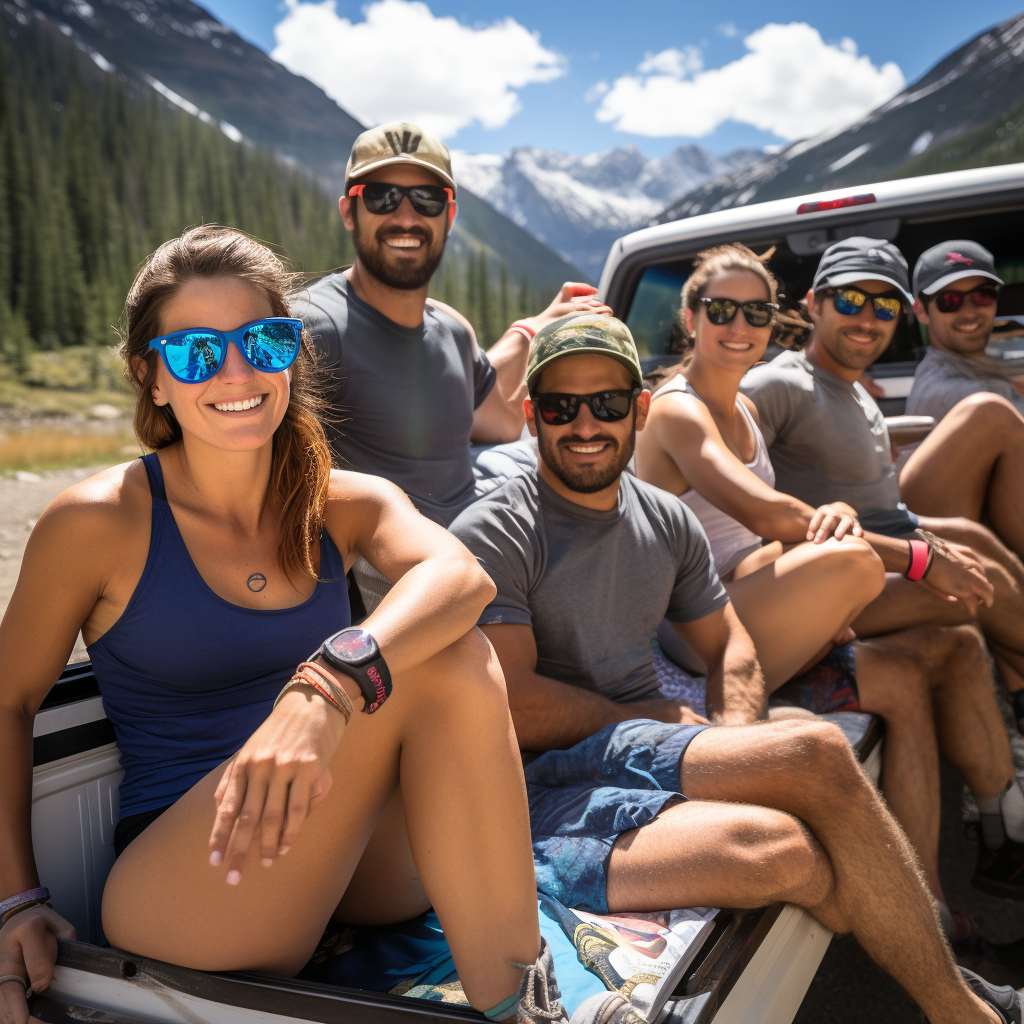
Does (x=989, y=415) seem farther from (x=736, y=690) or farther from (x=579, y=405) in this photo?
(x=579, y=405)

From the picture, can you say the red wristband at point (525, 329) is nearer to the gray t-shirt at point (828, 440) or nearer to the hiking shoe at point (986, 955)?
the gray t-shirt at point (828, 440)

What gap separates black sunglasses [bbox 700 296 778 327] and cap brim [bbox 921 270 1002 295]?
3.49 feet

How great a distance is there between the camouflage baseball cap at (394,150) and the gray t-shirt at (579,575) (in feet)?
4.11

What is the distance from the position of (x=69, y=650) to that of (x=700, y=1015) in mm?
1189

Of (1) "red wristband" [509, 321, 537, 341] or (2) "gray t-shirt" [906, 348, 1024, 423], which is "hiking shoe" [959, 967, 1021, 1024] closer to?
(2) "gray t-shirt" [906, 348, 1024, 423]

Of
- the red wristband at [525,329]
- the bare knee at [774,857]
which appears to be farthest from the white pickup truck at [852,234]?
the bare knee at [774,857]

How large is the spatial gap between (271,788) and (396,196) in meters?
2.18

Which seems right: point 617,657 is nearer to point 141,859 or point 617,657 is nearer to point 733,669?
point 733,669

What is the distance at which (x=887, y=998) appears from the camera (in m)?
2.28

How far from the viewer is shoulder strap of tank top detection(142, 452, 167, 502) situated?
5.34 ft

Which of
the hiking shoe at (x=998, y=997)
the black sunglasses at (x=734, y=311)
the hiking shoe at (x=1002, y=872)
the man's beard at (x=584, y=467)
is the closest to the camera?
the hiking shoe at (x=998, y=997)

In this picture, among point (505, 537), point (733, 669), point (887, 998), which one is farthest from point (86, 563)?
point (887, 998)

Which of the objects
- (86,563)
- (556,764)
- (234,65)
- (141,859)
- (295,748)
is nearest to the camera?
(295,748)

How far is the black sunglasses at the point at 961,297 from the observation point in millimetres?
3607
